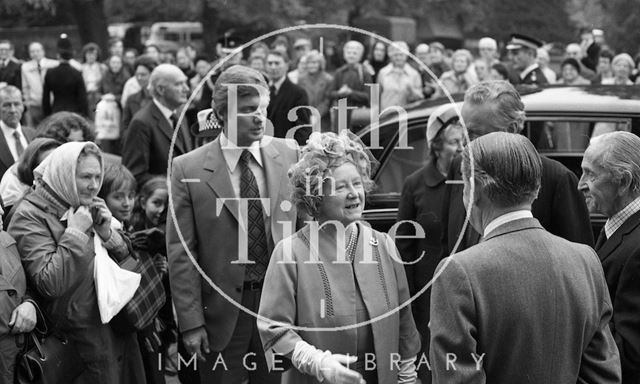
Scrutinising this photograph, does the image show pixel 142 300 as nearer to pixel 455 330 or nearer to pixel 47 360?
pixel 47 360

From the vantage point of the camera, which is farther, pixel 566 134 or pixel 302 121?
pixel 302 121

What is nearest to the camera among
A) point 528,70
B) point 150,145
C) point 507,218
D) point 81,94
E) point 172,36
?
point 507,218

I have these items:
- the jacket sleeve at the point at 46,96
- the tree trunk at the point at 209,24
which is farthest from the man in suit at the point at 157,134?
the tree trunk at the point at 209,24

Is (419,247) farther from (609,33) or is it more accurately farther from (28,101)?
(609,33)

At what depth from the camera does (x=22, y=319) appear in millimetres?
5055

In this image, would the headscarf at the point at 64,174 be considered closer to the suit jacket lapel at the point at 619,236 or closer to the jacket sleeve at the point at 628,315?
the suit jacket lapel at the point at 619,236

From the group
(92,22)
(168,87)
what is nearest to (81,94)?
(168,87)

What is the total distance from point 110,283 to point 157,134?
3184 millimetres

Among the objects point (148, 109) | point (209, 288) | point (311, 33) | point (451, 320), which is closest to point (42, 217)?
point (209, 288)

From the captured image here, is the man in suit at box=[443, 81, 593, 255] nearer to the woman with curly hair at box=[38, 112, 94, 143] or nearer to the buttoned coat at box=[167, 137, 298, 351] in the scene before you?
the buttoned coat at box=[167, 137, 298, 351]

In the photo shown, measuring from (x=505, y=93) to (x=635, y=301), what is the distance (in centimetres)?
135

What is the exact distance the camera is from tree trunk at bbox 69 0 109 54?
93.7 feet

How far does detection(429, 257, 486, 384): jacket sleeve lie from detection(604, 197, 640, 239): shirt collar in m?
1.43

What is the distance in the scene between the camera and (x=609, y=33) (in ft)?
99.6
